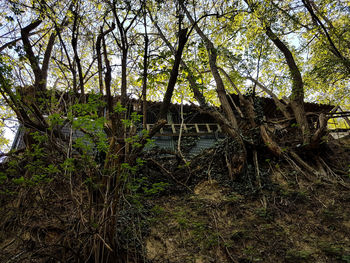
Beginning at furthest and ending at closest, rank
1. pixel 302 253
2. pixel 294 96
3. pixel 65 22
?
pixel 294 96
pixel 65 22
pixel 302 253

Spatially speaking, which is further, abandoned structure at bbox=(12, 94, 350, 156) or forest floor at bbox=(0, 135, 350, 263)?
abandoned structure at bbox=(12, 94, 350, 156)

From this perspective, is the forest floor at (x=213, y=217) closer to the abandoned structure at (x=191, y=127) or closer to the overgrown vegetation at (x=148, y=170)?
the overgrown vegetation at (x=148, y=170)

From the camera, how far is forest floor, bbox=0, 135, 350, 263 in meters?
3.43

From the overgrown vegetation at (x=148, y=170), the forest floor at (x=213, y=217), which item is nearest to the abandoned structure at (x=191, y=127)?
the overgrown vegetation at (x=148, y=170)

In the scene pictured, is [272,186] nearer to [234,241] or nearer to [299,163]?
[299,163]

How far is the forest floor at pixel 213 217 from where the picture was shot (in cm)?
343

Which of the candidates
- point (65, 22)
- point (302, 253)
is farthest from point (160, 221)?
point (65, 22)

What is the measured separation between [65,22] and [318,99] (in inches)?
466

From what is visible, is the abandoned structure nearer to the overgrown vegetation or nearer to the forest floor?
the overgrown vegetation

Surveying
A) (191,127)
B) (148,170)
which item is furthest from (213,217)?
(191,127)

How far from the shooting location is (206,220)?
15.3 ft

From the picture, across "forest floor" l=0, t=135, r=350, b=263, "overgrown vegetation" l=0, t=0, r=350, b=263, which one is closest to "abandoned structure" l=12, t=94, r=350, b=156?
"overgrown vegetation" l=0, t=0, r=350, b=263

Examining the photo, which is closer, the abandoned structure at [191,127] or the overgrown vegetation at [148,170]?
the overgrown vegetation at [148,170]

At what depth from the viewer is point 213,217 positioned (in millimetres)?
4703
